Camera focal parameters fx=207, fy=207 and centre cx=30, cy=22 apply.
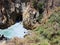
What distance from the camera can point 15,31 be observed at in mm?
15477

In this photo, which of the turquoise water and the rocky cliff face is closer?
the turquoise water

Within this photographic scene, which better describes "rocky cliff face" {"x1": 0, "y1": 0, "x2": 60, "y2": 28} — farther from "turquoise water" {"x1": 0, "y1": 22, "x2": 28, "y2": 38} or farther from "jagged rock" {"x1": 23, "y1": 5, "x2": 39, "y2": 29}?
"turquoise water" {"x1": 0, "y1": 22, "x2": 28, "y2": 38}

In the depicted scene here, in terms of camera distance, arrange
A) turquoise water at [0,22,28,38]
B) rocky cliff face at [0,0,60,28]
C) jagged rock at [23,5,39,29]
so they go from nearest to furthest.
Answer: turquoise water at [0,22,28,38], jagged rock at [23,5,39,29], rocky cliff face at [0,0,60,28]

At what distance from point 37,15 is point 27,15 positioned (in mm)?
847

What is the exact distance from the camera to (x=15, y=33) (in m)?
15.2

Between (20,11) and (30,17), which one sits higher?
(20,11)

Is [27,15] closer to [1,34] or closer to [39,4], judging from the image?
[39,4]

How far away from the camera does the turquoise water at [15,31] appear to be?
1478 centimetres

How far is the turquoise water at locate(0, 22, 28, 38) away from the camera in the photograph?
1478 centimetres

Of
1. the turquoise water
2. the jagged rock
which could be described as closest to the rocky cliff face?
the jagged rock

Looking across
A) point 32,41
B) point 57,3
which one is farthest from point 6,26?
point 32,41

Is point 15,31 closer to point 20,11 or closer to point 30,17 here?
point 30,17

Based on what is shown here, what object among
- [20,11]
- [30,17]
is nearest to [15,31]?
[30,17]

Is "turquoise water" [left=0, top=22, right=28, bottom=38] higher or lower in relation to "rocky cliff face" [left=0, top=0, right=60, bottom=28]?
lower
